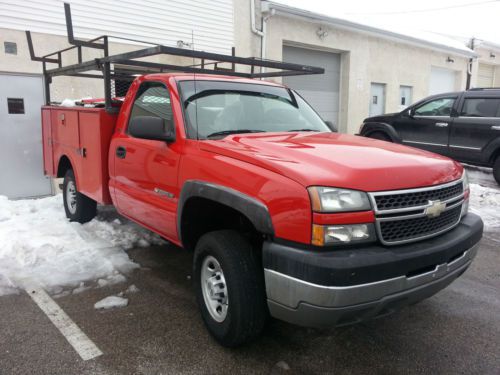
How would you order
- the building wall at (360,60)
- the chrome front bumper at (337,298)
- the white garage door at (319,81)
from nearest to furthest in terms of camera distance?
the chrome front bumper at (337,298) < the building wall at (360,60) < the white garage door at (319,81)

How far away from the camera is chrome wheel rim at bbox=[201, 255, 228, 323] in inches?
121

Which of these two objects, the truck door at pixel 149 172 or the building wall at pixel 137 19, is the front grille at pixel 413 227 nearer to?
the truck door at pixel 149 172

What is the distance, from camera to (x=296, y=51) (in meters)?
13.6

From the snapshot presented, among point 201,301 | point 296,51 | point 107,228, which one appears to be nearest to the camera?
point 201,301

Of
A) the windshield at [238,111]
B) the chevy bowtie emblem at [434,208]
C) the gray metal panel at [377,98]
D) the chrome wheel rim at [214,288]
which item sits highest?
the gray metal panel at [377,98]

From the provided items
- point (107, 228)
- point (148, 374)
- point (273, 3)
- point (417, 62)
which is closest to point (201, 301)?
point (148, 374)

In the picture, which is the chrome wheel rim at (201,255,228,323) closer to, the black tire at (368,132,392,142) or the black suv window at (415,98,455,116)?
the black suv window at (415,98,455,116)

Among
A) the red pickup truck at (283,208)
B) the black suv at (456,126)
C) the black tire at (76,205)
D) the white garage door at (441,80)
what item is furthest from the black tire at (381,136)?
the white garage door at (441,80)

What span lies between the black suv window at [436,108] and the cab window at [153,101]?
23.6 feet

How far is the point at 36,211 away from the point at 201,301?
14.3ft

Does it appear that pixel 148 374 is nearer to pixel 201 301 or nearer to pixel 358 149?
pixel 201 301

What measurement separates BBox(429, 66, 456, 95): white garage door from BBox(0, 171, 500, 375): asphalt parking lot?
1757 centimetres

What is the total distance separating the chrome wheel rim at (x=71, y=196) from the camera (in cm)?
601

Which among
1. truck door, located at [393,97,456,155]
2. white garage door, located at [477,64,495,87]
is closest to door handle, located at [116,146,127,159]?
truck door, located at [393,97,456,155]
